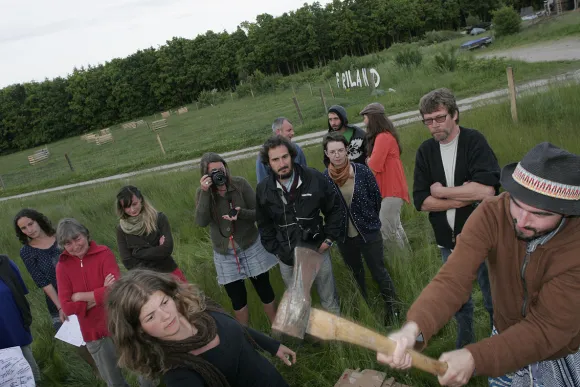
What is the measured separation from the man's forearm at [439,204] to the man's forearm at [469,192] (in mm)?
35

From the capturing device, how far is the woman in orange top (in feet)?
12.9

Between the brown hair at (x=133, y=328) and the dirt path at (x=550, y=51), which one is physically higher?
the brown hair at (x=133, y=328)

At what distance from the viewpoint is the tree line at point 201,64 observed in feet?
173

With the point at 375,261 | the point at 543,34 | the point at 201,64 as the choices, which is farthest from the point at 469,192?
the point at 201,64

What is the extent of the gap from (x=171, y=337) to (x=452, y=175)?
6.41 feet

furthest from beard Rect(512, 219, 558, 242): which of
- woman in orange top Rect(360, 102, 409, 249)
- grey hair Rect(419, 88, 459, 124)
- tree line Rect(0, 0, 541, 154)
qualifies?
tree line Rect(0, 0, 541, 154)

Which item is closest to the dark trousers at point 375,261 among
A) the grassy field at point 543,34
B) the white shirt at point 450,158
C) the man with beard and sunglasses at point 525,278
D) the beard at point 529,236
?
the white shirt at point 450,158

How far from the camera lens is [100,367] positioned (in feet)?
10.9

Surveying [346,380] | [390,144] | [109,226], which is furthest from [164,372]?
[109,226]

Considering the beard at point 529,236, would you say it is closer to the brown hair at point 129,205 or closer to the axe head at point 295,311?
the axe head at point 295,311

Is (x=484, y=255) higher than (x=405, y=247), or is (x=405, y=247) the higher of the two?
(x=484, y=255)

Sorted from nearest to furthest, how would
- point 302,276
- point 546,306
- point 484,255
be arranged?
point 546,306
point 484,255
point 302,276

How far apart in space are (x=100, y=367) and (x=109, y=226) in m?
4.89

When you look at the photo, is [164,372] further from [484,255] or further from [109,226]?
[109,226]
